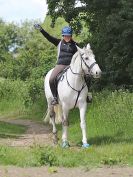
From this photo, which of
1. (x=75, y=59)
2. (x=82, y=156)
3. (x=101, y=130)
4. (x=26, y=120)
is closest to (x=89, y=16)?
(x=26, y=120)

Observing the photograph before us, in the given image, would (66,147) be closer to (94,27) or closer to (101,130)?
(101,130)

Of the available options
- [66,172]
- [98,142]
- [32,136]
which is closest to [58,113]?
[98,142]

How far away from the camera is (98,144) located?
13211 millimetres

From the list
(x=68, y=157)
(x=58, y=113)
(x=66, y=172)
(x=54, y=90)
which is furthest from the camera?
(x=58, y=113)

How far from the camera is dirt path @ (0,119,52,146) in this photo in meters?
14.1

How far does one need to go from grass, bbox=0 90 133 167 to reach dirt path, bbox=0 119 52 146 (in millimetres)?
673

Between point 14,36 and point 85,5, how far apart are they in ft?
210

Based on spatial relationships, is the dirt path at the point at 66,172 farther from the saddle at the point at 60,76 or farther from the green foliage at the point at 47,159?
the saddle at the point at 60,76

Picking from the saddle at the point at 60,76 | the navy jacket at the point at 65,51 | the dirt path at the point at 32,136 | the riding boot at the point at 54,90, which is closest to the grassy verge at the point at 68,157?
the dirt path at the point at 32,136

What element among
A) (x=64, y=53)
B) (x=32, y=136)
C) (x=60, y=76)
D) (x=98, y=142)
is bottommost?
(x=32, y=136)

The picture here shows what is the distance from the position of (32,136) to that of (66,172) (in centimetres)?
738

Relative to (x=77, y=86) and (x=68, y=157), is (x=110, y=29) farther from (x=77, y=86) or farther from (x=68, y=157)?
(x=68, y=157)

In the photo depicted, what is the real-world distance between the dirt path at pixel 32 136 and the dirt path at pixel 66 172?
289cm

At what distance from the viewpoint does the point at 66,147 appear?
493 inches
